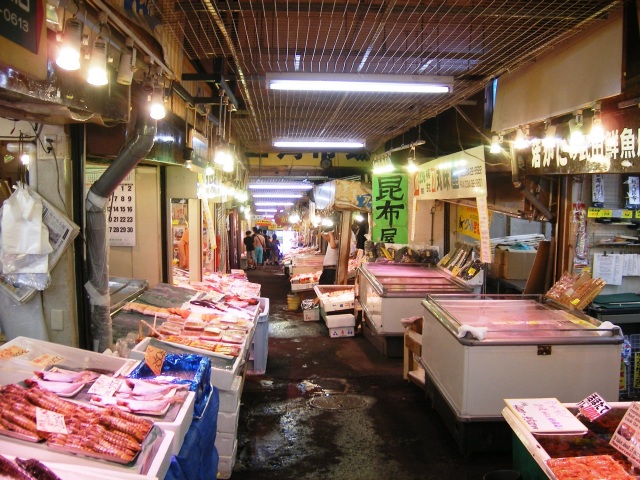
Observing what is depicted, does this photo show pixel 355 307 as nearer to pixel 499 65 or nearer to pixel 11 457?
pixel 499 65

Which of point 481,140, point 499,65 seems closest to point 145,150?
point 499,65

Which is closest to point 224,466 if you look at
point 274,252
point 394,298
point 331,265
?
point 394,298

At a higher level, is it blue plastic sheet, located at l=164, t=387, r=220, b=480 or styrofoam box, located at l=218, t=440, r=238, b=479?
blue plastic sheet, located at l=164, t=387, r=220, b=480

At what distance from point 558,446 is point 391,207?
9600 millimetres

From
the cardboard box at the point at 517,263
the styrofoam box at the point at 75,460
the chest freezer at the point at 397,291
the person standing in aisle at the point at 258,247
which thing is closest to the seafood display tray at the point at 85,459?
the styrofoam box at the point at 75,460

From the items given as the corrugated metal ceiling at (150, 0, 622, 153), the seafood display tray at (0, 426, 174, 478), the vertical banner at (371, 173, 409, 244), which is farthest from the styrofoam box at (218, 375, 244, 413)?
the vertical banner at (371, 173, 409, 244)

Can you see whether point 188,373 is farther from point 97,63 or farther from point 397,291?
point 397,291

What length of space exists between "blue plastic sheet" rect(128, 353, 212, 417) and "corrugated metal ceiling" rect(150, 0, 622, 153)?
10.7 ft

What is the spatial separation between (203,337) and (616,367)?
16.1ft

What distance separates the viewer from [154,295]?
24.7 feet

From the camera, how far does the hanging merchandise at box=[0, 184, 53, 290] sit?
448cm

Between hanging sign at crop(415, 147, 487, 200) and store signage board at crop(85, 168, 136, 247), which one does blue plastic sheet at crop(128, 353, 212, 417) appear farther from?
hanging sign at crop(415, 147, 487, 200)

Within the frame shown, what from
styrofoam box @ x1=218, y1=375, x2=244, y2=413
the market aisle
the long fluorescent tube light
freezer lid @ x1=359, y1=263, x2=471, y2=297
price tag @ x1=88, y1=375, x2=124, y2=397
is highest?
the long fluorescent tube light

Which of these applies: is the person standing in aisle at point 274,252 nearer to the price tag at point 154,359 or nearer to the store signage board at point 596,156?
the store signage board at point 596,156
